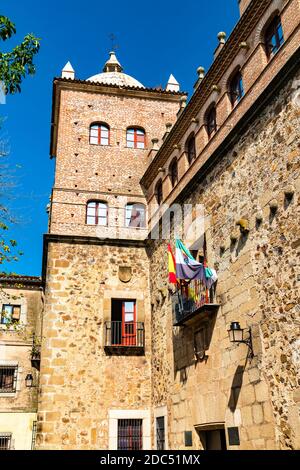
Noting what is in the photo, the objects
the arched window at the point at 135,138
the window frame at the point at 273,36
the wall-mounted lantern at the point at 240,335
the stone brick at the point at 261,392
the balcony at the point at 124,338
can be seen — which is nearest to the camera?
the stone brick at the point at 261,392

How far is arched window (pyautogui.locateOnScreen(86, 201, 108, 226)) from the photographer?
17114mm

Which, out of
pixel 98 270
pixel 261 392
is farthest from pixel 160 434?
pixel 261 392

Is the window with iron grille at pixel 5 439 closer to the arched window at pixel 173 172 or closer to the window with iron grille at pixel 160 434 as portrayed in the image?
the window with iron grille at pixel 160 434

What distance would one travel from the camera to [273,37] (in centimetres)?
1018

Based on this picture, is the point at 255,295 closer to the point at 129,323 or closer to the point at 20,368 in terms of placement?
the point at 129,323

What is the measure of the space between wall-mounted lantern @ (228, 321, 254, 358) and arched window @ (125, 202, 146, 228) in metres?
8.42

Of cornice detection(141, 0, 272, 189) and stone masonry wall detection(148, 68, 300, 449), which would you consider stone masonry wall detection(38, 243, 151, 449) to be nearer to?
stone masonry wall detection(148, 68, 300, 449)

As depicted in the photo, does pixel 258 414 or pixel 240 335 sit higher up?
pixel 240 335

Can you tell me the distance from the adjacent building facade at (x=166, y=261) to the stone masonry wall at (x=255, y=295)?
0.04 m

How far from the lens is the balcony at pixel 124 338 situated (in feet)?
48.8

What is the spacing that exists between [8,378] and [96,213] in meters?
10.5

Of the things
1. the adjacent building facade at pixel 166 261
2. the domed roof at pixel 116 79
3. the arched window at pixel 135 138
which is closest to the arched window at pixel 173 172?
the adjacent building facade at pixel 166 261

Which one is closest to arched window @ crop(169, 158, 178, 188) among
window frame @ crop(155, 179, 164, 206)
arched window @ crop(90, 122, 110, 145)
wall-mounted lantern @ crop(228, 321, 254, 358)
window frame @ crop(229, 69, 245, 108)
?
window frame @ crop(155, 179, 164, 206)

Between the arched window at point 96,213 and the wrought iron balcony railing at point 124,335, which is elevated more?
the arched window at point 96,213
